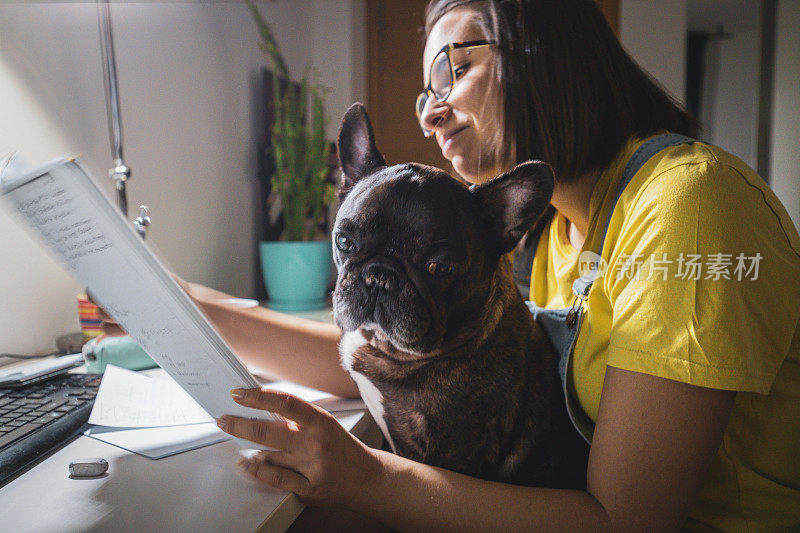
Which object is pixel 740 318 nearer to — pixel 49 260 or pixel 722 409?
pixel 722 409

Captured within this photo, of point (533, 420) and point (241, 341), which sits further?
point (241, 341)

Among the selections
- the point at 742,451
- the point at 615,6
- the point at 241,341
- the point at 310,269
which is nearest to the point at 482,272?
the point at 742,451

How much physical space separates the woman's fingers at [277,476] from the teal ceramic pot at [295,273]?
2.08 ft

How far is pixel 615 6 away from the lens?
1843mm

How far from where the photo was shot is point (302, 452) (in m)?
0.53

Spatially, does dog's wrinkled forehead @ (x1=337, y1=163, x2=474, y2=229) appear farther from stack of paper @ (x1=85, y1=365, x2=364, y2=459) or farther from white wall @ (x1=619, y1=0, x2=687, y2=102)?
white wall @ (x1=619, y1=0, x2=687, y2=102)

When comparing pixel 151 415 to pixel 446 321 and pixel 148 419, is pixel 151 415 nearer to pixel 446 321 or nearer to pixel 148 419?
pixel 148 419

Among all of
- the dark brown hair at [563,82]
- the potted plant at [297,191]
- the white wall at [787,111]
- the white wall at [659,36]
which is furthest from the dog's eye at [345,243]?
the white wall at [659,36]

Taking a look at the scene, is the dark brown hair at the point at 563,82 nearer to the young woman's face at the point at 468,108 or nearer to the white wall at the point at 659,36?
the young woman's face at the point at 468,108

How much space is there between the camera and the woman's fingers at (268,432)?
1.76 ft

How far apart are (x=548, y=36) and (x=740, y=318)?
0.39 meters

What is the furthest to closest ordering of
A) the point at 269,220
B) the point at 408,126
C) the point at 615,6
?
the point at 615,6
the point at 269,220
the point at 408,126

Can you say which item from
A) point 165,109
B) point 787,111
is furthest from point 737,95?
point 165,109

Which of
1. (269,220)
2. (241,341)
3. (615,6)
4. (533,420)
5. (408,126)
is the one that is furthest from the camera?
(615,6)
